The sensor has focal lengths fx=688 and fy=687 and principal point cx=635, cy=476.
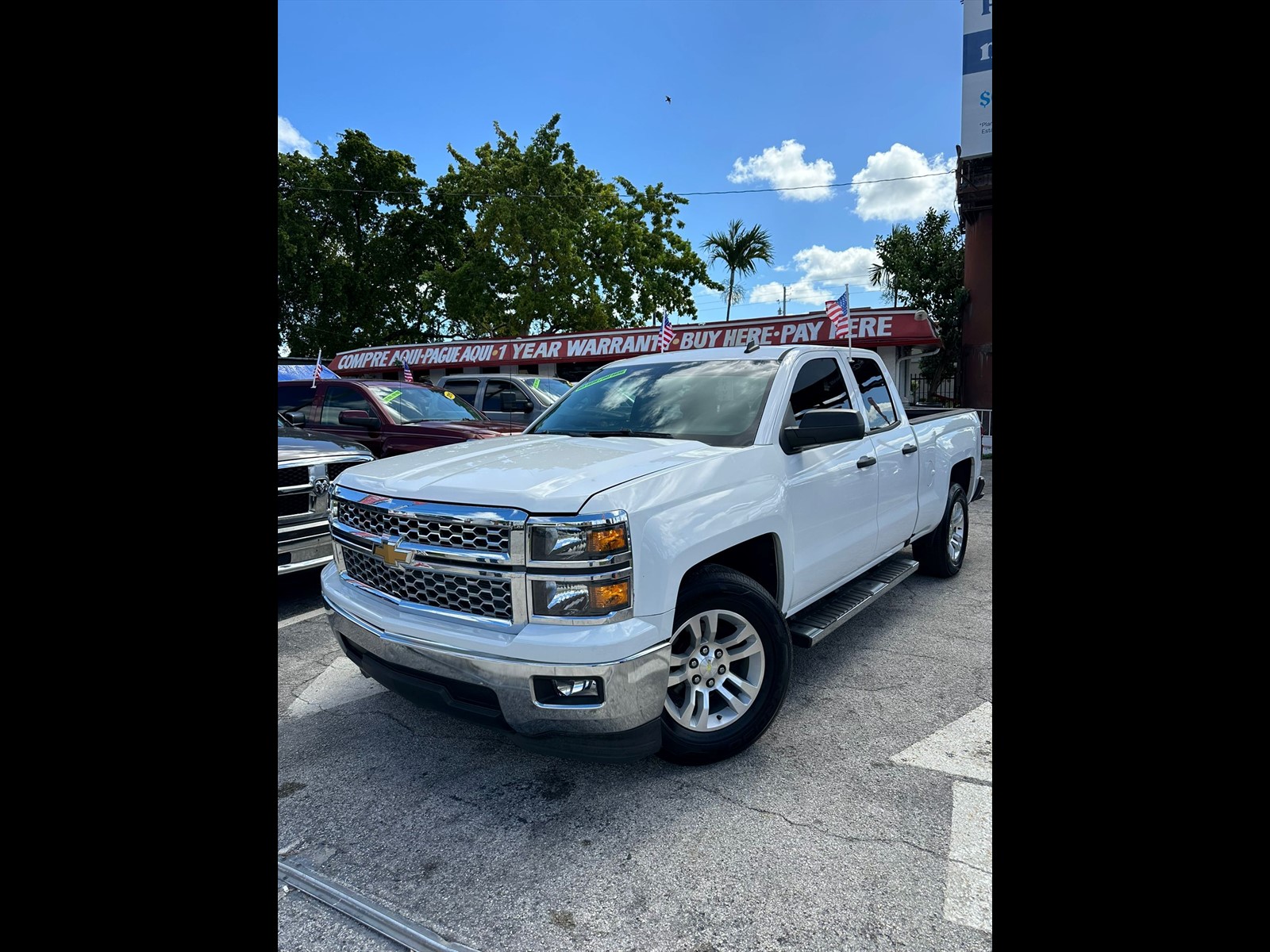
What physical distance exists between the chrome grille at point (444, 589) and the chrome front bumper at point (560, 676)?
168 mm

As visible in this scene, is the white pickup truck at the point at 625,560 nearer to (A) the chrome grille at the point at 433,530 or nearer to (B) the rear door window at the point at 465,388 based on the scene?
(A) the chrome grille at the point at 433,530

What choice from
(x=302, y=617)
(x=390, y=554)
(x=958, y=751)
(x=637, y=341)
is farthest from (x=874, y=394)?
(x=637, y=341)

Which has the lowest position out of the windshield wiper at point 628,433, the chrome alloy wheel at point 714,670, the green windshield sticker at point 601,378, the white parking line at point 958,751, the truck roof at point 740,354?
the white parking line at point 958,751

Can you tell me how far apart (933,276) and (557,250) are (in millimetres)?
13281

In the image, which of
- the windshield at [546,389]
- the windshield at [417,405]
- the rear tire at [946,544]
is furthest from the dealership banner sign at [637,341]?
the rear tire at [946,544]

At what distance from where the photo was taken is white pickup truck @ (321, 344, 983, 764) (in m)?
2.44

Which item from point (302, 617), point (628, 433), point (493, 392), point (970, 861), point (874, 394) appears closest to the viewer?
point (970, 861)

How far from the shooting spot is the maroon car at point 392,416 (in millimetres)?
7680

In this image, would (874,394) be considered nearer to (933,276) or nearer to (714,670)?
(714,670)

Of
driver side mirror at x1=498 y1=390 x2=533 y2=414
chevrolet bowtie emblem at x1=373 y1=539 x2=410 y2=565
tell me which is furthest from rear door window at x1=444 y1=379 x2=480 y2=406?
chevrolet bowtie emblem at x1=373 y1=539 x2=410 y2=565

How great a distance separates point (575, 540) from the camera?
2.42m

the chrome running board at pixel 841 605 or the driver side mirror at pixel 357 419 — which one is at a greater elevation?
the driver side mirror at pixel 357 419
